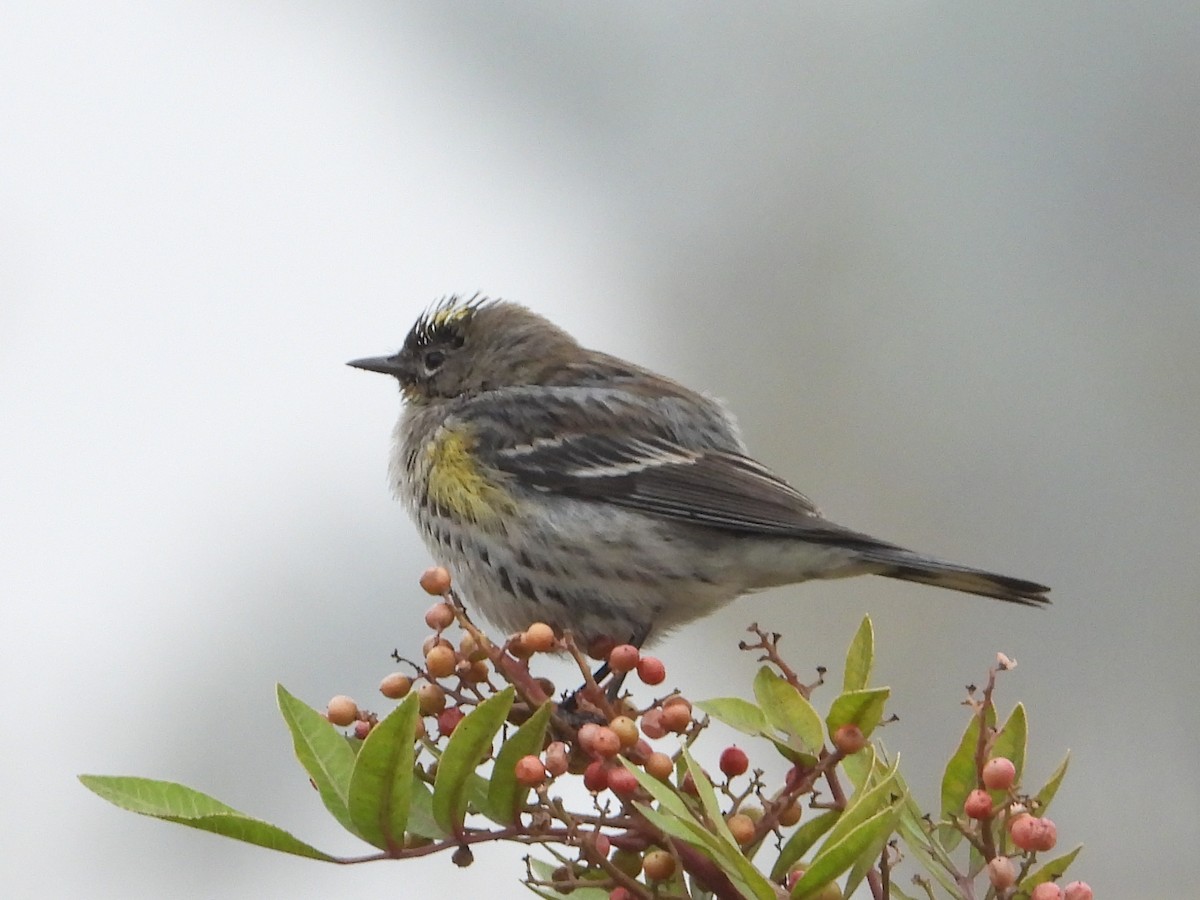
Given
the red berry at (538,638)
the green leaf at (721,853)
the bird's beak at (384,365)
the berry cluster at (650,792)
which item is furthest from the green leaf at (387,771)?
the bird's beak at (384,365)

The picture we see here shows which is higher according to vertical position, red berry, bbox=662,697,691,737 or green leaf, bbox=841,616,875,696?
green leaf, bbox=841,616,875,696

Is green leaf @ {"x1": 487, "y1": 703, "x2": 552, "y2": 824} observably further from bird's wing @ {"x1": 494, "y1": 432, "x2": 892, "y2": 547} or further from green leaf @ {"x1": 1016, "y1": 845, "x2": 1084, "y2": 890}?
bird's wing @ {"x1": 494, "y1": 432, "x2": 892, "y2": 547}

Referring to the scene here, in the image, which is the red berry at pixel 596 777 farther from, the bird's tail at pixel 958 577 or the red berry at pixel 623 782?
the bird's tail at pixel 958 577

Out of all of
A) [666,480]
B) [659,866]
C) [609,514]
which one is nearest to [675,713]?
[659,866]

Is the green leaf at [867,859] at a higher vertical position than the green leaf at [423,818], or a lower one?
lower

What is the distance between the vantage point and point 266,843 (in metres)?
1.89

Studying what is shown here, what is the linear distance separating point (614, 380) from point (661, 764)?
2.81 meters

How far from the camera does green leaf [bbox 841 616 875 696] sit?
2.21m

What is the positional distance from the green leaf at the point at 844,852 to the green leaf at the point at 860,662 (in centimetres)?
42

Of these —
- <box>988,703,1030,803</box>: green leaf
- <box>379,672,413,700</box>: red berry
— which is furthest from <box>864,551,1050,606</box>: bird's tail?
<box>379,672,413,700</box>: red berry

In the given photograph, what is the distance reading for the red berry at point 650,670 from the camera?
2.50 m

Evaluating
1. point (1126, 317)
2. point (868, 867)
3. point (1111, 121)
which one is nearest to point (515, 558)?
point (868, 867)

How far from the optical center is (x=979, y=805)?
2.05 metres

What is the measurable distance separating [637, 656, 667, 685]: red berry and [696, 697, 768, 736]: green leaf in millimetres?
236
